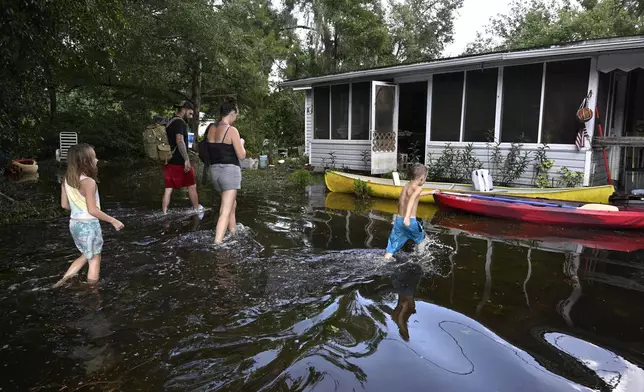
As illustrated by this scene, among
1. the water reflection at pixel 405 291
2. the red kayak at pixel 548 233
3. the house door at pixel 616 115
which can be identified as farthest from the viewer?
the house door at pixel 616 115

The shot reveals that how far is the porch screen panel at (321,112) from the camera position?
14.5m

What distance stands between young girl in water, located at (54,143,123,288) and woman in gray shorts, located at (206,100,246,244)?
1.81 m

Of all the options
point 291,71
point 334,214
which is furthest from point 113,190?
point 291,71

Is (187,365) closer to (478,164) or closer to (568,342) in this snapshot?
(568,342)

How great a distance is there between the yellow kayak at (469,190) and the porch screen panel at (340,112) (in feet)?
11.6

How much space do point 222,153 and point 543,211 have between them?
5.09 meters

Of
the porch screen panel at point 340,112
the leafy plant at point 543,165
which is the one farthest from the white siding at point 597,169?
the porch screen panel at point 340,112

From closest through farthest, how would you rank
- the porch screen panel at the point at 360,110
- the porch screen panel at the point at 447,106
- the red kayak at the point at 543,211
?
1. the red kayak at the point at 543,211
2. the porch screen panel at the point at 447,106
3. the porch screen panel at the point at 360,110

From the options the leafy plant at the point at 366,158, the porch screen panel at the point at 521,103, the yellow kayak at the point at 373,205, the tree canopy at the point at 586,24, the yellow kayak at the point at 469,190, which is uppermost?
the tree canopy at the point at 586,24

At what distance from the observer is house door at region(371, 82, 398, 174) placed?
1246 centimetres

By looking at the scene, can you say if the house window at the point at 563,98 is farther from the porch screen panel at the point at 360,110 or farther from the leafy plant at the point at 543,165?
the porch screen panel at the point at 360,110

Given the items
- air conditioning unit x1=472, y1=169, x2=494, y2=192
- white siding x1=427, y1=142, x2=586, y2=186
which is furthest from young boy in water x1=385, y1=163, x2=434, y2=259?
white siding x1=427, y1=142, x2=586, y2=186

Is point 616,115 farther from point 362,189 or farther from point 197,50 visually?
point 197,50

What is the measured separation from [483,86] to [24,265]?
968cm
